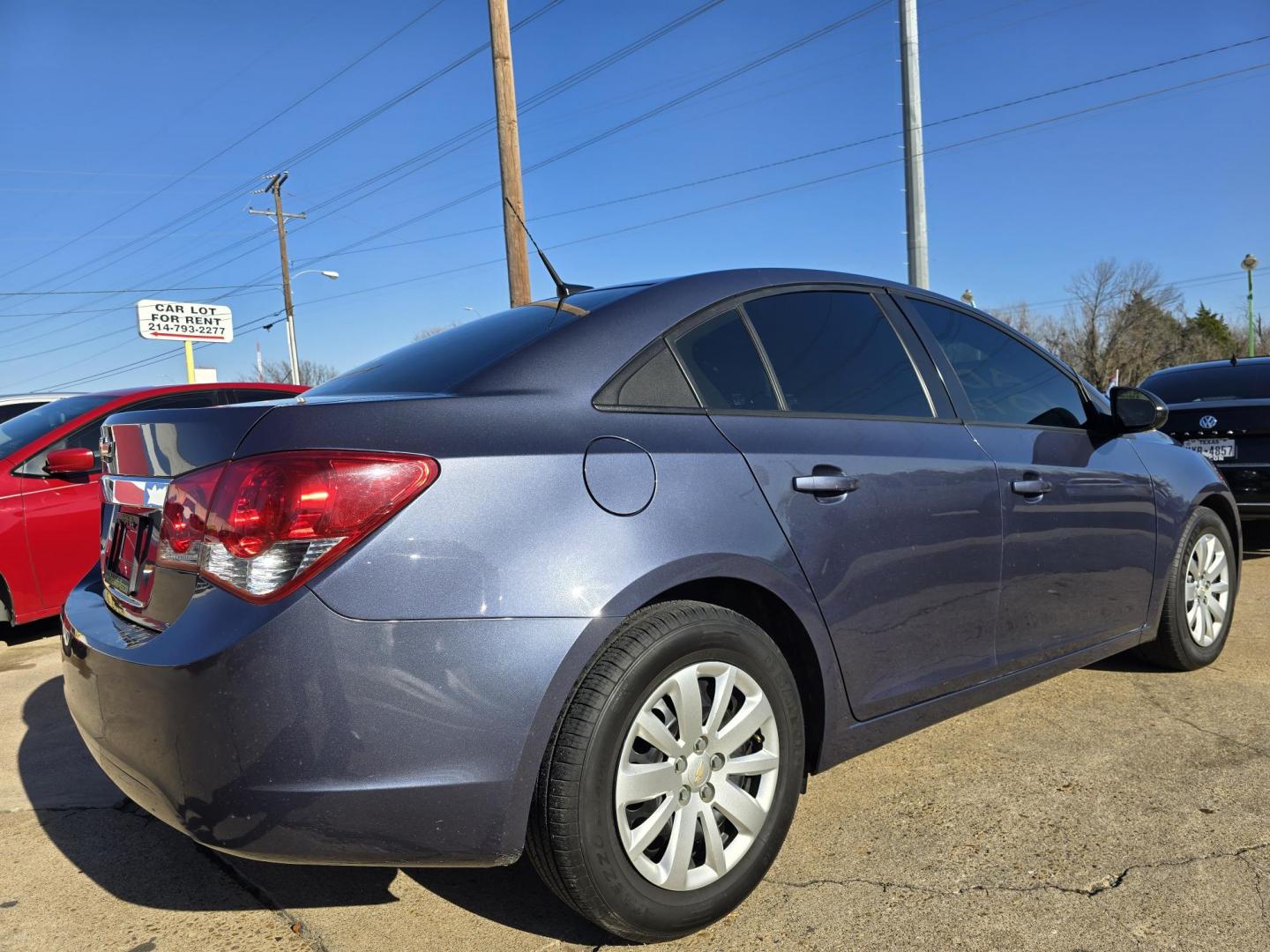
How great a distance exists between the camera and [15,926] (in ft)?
8.00

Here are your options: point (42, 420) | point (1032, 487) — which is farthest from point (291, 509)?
point (42, 420)

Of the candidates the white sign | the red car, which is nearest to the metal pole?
the white sign

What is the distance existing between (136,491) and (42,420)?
14.3ft

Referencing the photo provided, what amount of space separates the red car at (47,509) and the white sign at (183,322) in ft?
64.4

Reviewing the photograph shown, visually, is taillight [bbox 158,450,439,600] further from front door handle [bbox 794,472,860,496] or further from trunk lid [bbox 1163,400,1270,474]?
Result: trunk lid [bbox 1163,400,1270,474]

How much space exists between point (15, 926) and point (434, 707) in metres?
1.43

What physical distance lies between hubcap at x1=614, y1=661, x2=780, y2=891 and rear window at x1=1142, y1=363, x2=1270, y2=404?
19.3 feet

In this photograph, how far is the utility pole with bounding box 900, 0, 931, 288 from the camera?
11.6m

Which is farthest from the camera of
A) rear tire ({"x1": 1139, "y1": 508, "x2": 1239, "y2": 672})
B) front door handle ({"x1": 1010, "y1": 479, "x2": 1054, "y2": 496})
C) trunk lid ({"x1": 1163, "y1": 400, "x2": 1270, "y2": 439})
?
trunk lid ({"x1": 1163, "y1": 400, "x2": 1270, "y2": 439})

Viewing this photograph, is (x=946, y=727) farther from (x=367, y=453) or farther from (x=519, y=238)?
(x=519, y=238)

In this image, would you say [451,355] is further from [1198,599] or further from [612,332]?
[1198,599]

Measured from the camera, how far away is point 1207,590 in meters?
4.25

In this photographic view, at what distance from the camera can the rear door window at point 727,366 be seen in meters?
2.49

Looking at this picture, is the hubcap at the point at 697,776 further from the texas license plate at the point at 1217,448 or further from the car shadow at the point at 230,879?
the texas license plate at the point at 1217,448
